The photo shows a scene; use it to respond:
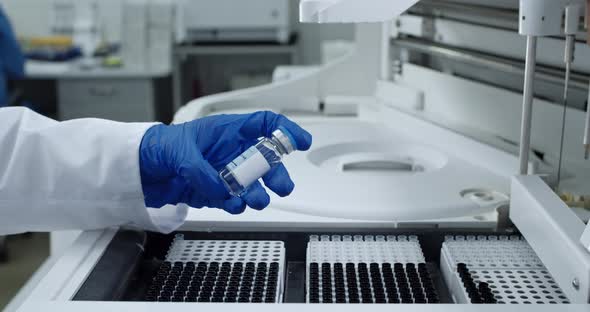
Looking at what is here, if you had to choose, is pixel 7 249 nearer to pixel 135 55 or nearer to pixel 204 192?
pixel 135 55

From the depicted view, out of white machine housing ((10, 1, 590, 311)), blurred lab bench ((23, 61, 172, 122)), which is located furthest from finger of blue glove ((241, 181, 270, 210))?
blurred lab bench ((23, 61, 172, 122))

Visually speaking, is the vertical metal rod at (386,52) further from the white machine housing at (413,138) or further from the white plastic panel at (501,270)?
the white plastic panel at (501,270)

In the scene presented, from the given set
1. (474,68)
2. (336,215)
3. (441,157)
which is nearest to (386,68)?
(474,68)

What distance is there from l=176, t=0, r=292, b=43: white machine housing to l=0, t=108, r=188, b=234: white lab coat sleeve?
9.93 feet

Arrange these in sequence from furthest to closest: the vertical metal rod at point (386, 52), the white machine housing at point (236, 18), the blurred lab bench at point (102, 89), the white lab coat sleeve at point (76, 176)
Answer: the white machine housing at point (236, 18)
the blurred lab bench at point (102, 89)
the vertical metal rod at point (386, 52)
the white lab coat sleeve at point (76, 176)

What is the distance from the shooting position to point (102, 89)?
3713 mm

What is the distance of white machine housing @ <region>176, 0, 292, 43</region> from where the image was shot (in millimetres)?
3887

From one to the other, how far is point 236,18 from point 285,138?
316 cm

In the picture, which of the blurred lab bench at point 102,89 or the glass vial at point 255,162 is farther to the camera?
the blurred lab bench at point 102,89

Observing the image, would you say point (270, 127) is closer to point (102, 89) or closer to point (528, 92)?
point (528, 92)

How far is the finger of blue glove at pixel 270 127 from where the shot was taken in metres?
0.87

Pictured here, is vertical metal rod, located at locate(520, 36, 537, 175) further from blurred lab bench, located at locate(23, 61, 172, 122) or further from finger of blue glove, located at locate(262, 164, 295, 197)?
blurred lab bench, located at locate(23, 61, 172, 122)

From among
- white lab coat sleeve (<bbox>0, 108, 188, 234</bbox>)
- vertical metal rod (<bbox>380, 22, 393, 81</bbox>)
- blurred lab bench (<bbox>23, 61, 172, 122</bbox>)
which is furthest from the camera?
blurred lab bench (<bbox>23, 61, 172, 122</bbox>)

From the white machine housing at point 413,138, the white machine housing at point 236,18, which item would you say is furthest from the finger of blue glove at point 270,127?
the white machine housing at point 236,18
